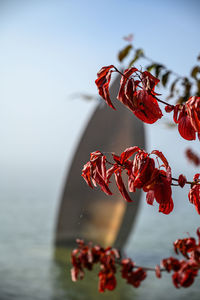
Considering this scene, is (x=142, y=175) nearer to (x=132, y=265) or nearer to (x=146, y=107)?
(x=146, y=107)

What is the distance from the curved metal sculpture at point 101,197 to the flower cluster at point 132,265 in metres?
2.70

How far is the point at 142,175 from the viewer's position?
2.45ft

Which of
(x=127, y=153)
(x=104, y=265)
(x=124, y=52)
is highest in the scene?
(x=124, y=52)

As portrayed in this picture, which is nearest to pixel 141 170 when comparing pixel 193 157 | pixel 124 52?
pixel 124 52

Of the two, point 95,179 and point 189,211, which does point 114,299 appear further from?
point 189,211

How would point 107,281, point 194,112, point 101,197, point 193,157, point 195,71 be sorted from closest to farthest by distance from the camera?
point 194,112
point 195,71
point 107,281
point 193,157
point 101,197

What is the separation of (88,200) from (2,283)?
128 cm

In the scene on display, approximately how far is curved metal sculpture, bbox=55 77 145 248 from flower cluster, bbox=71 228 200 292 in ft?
8.86

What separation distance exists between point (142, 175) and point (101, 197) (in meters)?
3.67

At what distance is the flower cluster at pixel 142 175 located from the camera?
750 mm

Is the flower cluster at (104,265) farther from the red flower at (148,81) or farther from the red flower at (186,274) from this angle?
the red flower at (148,81)

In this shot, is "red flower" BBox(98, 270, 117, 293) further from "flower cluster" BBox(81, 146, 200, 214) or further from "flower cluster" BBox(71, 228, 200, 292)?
"flower cluster" BBox(81, 146, 200, 214)

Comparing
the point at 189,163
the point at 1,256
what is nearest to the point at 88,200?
the point at 1,256

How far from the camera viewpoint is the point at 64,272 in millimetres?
4523
